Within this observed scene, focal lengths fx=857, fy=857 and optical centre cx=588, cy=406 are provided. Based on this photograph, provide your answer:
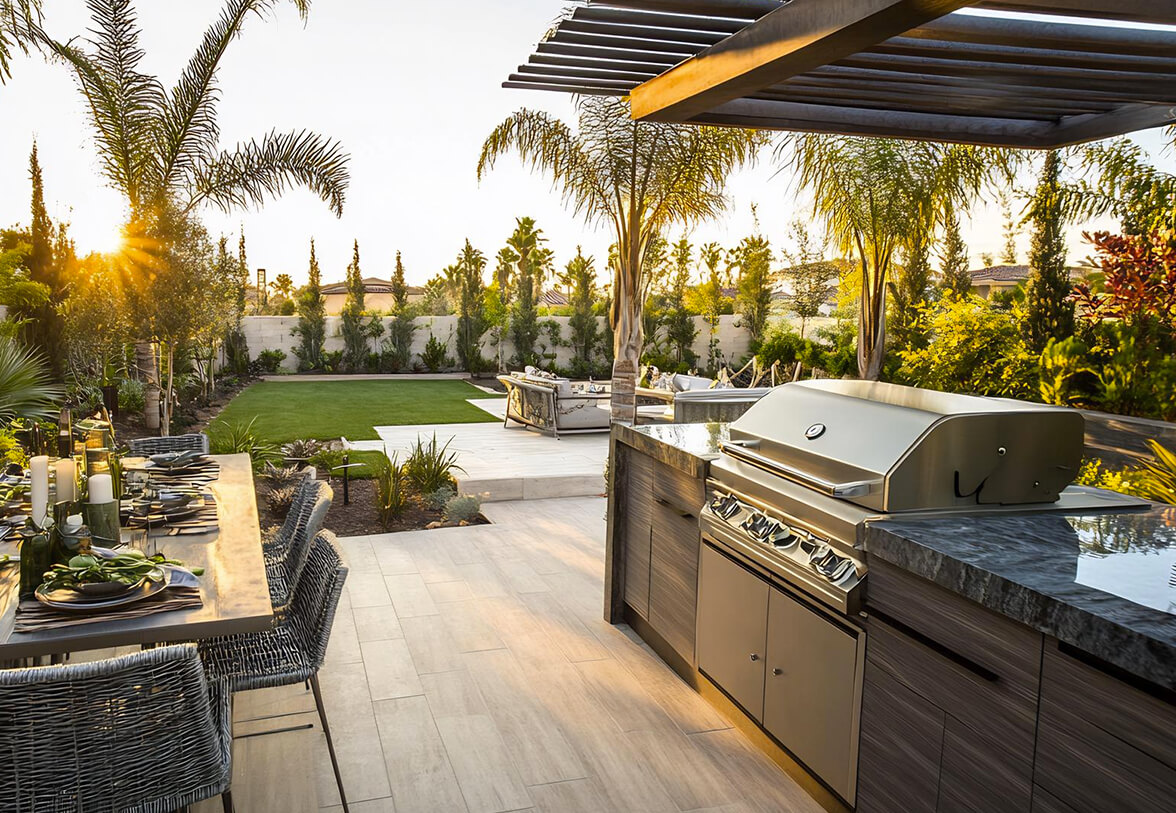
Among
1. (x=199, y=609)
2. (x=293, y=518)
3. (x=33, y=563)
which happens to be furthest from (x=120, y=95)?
(x=199, y=609)

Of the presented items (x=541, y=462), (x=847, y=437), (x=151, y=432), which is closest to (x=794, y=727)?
(x=847, y=437)

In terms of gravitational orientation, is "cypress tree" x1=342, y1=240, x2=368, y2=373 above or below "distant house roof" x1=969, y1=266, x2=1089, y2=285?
below

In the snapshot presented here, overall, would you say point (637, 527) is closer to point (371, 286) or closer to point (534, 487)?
point (534, 487)

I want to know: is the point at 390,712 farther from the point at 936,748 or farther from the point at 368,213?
the point at 368,213

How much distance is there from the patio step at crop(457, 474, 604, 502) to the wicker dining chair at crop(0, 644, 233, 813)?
554 cm

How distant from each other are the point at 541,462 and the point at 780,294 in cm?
1468

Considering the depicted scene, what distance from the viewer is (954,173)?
9.58 metres

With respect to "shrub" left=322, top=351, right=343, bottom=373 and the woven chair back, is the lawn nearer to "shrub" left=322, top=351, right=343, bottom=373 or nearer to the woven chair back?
"shrub" left=322, top=351, right=343, bottom=373

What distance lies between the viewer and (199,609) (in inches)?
92.8

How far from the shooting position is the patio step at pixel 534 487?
7684 millimetres

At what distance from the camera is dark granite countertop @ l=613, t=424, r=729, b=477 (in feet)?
12.4

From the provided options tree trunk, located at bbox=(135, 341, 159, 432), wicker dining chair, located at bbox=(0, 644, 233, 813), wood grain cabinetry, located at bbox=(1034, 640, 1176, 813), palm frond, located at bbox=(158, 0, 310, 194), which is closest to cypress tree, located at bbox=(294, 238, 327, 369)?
tree trunk, located at bbox=(135, 341, 159, 432)

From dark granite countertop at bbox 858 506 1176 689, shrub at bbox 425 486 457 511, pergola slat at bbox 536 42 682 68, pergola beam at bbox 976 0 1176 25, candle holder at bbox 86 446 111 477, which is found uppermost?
pergola slat at bbox 536 42 682 68

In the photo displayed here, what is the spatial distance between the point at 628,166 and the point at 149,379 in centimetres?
611
